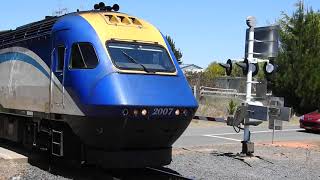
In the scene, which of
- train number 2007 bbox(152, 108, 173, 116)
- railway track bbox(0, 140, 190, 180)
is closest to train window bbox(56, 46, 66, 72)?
railway track bbox(0, 140, 190, 180)

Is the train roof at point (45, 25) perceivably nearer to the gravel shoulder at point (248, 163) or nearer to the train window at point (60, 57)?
the train window at point (60, 57)

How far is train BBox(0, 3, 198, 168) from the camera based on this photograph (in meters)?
9.71

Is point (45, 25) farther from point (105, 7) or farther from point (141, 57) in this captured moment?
point (141, 57)

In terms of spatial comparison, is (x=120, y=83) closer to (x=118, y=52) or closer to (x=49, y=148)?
(x=118, y=52)

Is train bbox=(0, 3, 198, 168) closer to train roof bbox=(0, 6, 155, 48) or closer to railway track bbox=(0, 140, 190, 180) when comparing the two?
train roof bbox=(0, 6, 155, 48)

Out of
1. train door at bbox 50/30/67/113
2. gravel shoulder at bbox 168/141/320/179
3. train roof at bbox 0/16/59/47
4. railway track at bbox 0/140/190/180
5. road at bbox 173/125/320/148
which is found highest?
train roof at bbox 0/16/59/47

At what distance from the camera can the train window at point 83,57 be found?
10.1m

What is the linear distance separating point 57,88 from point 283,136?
588 inches

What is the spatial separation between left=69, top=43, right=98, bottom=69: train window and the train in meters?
0.02

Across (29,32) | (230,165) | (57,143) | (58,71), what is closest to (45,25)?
(29,32)

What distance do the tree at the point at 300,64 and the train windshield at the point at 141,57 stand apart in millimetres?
26981

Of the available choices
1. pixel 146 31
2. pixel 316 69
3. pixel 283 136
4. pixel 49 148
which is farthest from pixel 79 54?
pixel 316 69

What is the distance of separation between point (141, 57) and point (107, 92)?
1.28 m

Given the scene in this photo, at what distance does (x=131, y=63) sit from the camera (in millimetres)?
10227
